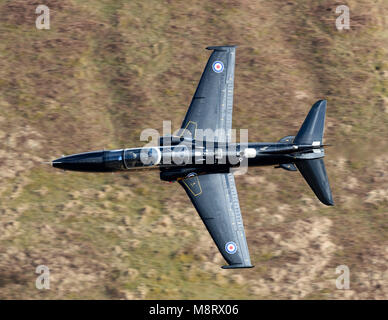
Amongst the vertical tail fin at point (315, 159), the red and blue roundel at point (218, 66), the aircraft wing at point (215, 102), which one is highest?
the red and blue roundel at point (218, 66)

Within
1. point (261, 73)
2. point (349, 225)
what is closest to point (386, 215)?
point (349, 225)

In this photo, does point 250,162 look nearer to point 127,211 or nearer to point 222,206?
point 222,206

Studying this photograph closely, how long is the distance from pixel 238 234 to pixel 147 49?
53.4ft

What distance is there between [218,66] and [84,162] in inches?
352

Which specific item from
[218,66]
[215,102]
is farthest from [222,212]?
[218,66]

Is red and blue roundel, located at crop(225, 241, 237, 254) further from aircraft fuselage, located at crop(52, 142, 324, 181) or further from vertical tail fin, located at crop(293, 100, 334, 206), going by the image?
vertical tail fin, located at crop(293, 100, 334, 206)

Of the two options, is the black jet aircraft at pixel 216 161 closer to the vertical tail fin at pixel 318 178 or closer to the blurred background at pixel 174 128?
the vertical tail fin at pixel 318 178

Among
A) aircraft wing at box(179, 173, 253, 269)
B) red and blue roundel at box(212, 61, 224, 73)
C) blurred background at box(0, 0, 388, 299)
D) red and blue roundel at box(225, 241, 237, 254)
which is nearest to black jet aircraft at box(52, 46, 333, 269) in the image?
aircraft wing at box(179, 173, 253, 269)

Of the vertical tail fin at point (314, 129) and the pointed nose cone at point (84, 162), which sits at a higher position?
the vertical tail fin at point (314, 129)

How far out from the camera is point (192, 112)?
2945cm

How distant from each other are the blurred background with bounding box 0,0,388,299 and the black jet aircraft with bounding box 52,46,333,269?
3.41m

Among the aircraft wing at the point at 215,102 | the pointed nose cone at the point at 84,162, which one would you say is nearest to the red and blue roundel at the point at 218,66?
the aircraft wing at the point at 215,102

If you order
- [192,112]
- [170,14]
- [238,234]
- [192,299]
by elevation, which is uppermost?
[170,14]

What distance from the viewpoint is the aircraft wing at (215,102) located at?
2920 cm
